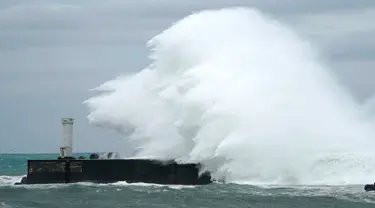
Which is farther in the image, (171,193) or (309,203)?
(171,193)

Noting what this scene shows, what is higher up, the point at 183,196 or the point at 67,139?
the point at 67,139

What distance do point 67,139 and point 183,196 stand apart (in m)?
11.0

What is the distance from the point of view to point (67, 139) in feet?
157

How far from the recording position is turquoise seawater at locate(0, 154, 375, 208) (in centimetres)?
3612

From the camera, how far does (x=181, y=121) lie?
1786 inches

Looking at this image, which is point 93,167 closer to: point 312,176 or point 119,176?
point 119,176

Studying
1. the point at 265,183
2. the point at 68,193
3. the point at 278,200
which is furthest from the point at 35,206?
the point at 265,183

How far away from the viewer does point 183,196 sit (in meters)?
38.8

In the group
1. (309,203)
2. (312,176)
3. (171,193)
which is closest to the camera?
(309,203)

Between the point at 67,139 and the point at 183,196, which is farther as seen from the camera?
the point at 67,139

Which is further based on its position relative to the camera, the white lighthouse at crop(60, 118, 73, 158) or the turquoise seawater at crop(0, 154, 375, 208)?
the white lighthouse at crop(60, 118, 73, 158)

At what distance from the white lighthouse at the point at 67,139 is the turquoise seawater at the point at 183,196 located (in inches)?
154

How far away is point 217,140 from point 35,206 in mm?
11111

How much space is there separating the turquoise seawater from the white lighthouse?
3.92 m
